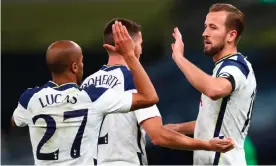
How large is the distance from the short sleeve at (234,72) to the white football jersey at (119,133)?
499 millimetres

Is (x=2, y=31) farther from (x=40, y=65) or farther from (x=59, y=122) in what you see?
(x=59, y=122)

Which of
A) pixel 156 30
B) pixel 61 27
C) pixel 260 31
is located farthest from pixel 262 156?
pixel 61 27

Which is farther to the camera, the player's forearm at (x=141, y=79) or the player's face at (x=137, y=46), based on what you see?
the player's face at (x=137, y=46)

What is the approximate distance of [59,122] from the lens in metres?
3.39

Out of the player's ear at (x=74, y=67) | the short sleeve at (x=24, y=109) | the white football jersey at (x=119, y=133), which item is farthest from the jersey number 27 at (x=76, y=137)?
the white football jersey at (x=119, y=133)

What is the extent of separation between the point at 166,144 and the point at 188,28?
121 inches

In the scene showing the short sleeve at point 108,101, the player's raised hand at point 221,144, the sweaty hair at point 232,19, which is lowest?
the player's raised hand at point 221,144

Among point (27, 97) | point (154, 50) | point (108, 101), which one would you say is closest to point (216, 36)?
point (108, 101)

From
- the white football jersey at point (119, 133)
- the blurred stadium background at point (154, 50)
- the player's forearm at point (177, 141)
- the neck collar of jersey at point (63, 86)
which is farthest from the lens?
the blurred stadium background at point (154, 50)

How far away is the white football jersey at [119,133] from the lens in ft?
12.6

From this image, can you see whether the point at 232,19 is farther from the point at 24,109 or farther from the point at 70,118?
the point at 24,109

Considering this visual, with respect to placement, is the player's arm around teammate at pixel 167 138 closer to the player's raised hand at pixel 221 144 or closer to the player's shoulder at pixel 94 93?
the player's raised hand at pixel 221 144

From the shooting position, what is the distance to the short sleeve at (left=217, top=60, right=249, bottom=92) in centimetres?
374

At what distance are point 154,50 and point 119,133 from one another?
2.94 m
